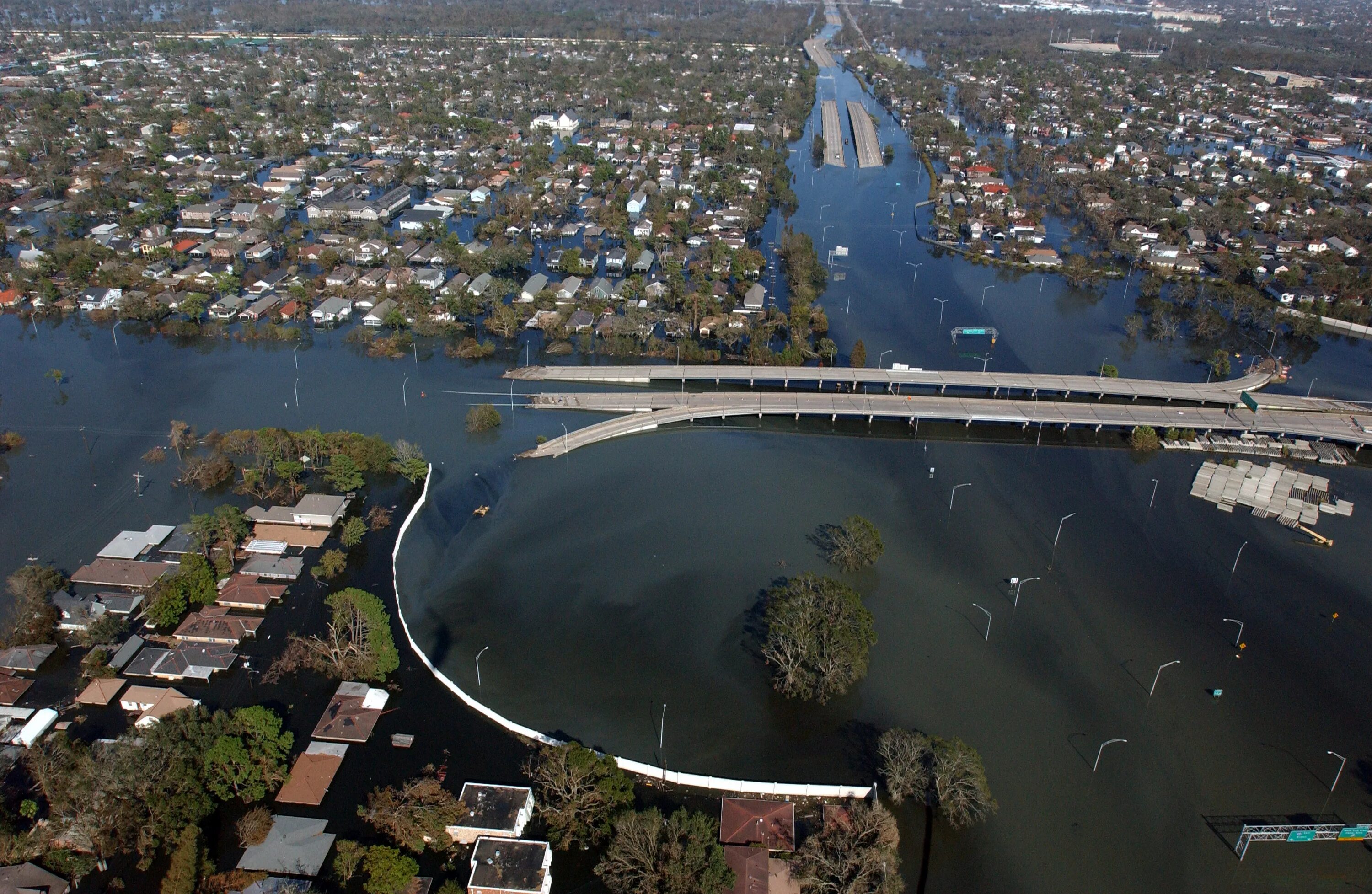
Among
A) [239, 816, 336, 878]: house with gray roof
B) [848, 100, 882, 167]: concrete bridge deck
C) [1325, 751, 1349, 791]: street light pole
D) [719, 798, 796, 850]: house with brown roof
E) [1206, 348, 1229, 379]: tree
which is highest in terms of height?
[848, 100, 882, 167]: concrete bridge deck

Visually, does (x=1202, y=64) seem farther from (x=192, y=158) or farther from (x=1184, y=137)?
(x=192, y=158)

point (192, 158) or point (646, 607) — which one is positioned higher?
point (192, 158)

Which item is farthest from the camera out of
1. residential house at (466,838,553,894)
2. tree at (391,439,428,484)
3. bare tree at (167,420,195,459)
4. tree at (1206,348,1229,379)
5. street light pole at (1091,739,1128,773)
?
tree at (1206,348,1229,379)

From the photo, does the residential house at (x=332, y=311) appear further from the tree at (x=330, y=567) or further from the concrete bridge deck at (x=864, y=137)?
the concrete bridge deck at (x=864, y=137)

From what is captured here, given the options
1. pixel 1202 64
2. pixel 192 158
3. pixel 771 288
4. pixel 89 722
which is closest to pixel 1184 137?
pixel 1202 64

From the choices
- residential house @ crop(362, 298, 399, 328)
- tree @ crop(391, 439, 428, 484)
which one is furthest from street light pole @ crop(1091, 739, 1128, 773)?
residential house @ crop(362, 298, 399, 328)

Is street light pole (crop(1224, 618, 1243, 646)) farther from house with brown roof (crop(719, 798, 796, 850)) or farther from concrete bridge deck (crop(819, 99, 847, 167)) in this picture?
concrete bridge deck (crop(819, 99, 847, 167))

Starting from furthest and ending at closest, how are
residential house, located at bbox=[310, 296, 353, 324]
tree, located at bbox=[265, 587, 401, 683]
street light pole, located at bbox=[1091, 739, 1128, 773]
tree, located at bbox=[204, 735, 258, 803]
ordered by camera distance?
1. residential house, located at bbox=[310, 296, 353, 324]
2. tree, located at bbox=[265, 587, 401, 683]
3. street light pole, located at bbox=[1091, 739, 1128, 773]
4. tree, located at bbox=[204, 735, 258, 803]
